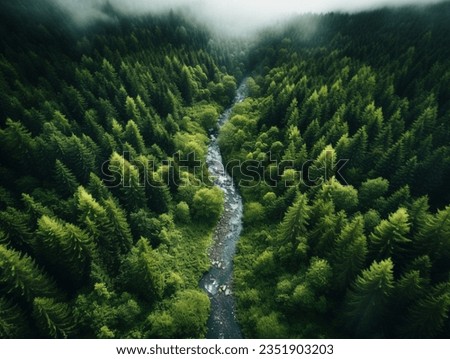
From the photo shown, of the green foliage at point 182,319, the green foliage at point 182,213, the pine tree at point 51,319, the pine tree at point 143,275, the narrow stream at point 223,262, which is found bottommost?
the narrow stream at point 223,262

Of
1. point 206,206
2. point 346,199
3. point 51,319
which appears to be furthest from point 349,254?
point 51,319

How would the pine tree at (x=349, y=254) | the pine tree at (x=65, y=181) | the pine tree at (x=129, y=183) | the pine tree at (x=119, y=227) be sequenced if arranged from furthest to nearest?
the pine tree at (x=65, y=181) → the pine tree at (x=129, y=183) → the pine tree at (x=119, y=227) → the pine tree at (x=349, y=254)

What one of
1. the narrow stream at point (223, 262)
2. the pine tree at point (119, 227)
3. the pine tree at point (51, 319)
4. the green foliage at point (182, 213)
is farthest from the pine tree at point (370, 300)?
the pine tree at point (51, 319)

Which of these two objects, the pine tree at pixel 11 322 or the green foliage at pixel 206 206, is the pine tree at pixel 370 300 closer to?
the green foliage at pixel 206 206

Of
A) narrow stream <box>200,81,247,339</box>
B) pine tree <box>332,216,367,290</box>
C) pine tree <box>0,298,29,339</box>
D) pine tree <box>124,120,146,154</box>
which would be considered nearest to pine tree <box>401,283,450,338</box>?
pine tree <box>332,216,367,290</box>

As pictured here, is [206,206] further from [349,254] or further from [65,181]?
[349,254]

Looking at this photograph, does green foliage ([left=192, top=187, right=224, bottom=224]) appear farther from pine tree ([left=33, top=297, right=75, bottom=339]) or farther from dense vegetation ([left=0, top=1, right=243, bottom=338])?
pine tree ([left=33, top=297, right=75, bottom=339])

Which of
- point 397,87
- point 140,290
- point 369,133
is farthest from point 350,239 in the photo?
point 397,87
